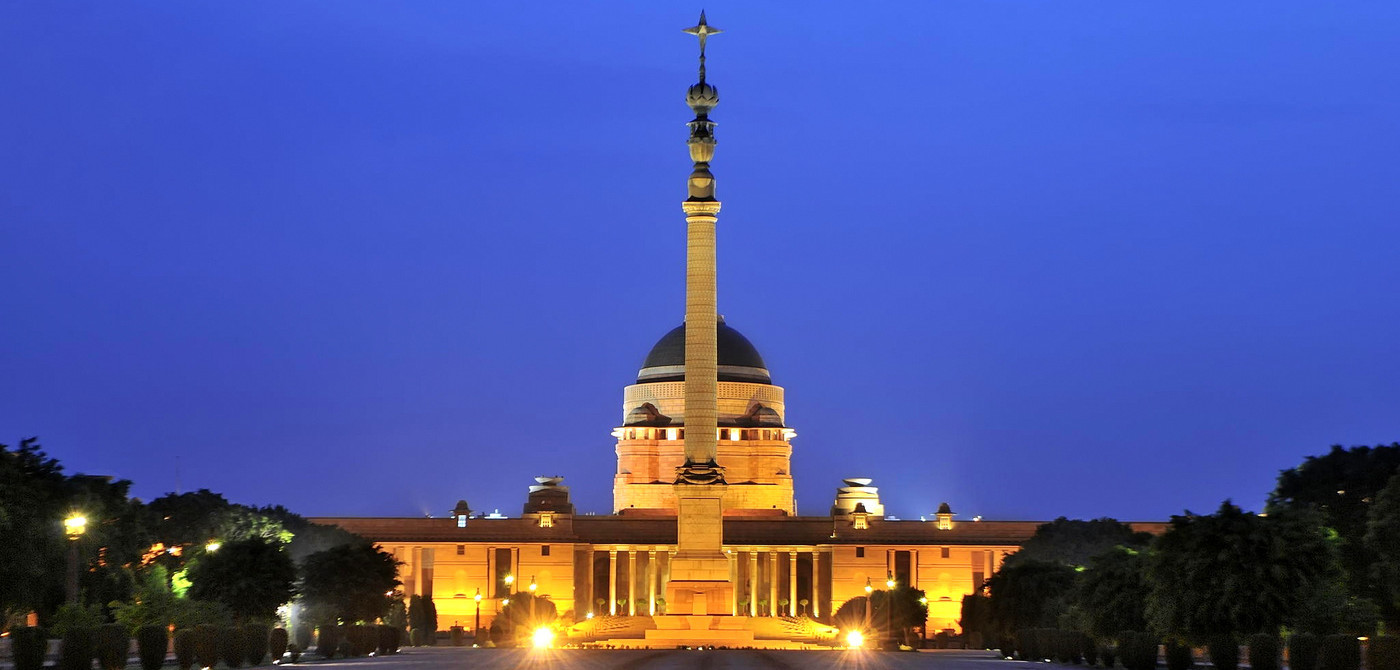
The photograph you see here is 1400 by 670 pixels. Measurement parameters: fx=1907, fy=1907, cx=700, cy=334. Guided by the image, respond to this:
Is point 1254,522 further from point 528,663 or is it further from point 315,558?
point 315,558

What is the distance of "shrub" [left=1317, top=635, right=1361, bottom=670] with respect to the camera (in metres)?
50.2

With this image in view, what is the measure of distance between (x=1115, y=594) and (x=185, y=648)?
34.0 m

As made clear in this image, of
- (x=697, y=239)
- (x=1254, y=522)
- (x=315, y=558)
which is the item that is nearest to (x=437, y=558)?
(x=697, y=239)

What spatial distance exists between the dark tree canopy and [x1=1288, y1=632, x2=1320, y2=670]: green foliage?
61.1 meters

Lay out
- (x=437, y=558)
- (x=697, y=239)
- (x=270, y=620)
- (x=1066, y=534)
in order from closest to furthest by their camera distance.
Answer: (x=270, y=620) → (x=697, y=239) → (x=1066, y=534) → (x=437, y=558)

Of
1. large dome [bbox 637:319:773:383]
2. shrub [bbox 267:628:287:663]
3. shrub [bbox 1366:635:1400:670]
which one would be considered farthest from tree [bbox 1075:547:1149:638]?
large dome [bbox 637:319:773:383]

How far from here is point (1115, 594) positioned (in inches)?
2795

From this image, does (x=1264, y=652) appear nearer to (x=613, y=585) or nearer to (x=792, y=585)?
(x=792, y=585)

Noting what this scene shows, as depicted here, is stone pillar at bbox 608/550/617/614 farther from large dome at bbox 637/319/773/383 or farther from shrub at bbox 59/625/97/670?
shrub at bbox 59/625/97/670

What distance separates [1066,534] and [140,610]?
70.0m

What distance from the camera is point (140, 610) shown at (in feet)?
222

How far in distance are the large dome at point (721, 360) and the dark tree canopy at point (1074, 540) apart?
38.4 m

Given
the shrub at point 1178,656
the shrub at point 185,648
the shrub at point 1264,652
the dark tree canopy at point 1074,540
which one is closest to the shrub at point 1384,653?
the shrub at point 1264,652

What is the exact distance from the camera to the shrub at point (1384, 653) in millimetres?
49969
